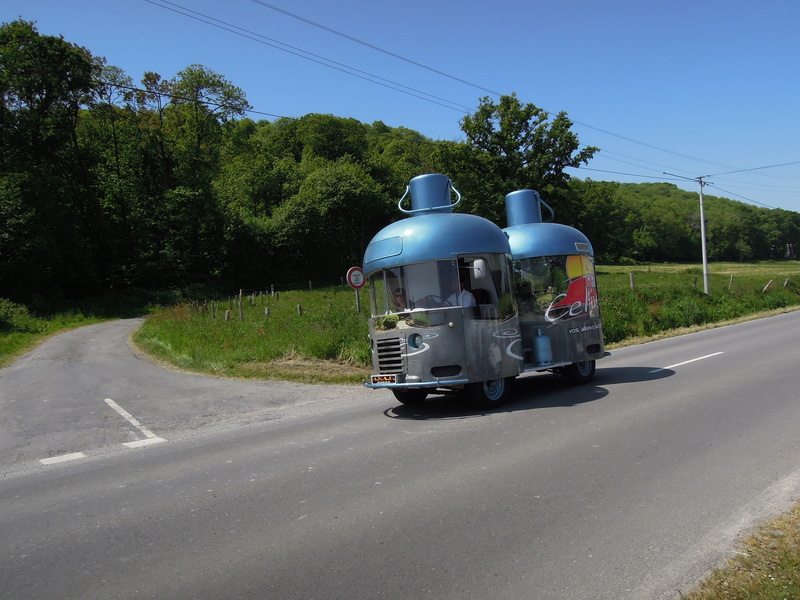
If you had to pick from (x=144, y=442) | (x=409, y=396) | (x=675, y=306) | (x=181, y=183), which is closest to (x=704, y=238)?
(x=675, y=306)

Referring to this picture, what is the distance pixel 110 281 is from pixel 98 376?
3261 cm

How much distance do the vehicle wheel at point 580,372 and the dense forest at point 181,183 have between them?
27.5 meters

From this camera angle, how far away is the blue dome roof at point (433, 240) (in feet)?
30.6

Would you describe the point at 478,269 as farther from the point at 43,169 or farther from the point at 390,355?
the point at 43,169

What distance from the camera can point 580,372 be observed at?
11789 millimetres

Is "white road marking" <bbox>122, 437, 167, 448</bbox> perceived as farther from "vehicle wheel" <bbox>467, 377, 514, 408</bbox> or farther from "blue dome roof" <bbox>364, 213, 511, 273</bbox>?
"vehicle wheel" <bbox>467, 377, 514, 408</bbox>

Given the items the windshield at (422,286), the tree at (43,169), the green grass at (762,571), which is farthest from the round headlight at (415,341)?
the tree at (43,169)

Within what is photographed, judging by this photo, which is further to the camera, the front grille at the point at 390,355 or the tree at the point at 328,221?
the tree at the point at 328,221

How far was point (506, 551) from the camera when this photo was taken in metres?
4.31

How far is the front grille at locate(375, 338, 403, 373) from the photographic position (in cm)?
945

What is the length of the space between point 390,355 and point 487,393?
165cm

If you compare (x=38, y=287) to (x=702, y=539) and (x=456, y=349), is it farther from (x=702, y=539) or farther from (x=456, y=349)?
(x=702, y=539)

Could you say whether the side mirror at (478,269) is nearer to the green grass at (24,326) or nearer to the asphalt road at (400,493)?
the asphalt road at (400,493)

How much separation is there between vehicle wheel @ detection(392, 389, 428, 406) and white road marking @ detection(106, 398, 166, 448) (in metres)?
3.83
